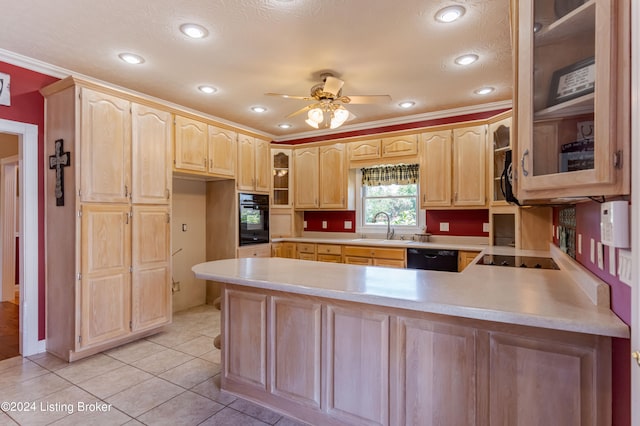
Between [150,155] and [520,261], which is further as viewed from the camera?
[150,155]

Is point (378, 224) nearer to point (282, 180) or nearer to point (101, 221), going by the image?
point (282, 180)

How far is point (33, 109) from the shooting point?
9.88 ft

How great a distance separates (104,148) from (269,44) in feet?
5.84

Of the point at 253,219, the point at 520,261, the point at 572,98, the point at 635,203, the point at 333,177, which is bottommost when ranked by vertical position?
the point at 520,261

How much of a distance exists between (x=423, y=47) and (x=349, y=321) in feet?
7.45

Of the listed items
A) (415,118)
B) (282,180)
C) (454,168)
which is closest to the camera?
(454,168)

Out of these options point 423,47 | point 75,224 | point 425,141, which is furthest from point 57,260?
point 425,141

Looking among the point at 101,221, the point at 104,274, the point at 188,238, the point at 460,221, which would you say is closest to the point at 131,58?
the point at 101,221

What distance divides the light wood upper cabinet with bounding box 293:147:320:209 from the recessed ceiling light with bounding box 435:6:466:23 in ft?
9.80

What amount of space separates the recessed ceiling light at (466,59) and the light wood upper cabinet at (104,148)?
3127 millimetres

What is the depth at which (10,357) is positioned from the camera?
2.96m

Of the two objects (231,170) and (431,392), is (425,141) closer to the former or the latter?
(231,170)

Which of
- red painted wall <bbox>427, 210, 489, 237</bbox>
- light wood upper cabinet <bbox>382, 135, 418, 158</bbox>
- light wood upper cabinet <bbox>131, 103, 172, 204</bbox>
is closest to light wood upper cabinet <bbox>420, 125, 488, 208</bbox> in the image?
light wood upper cabinet <bbox>382, 135, 418, 158</bbox>

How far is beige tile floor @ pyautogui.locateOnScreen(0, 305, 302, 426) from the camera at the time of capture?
2092 millimetres
